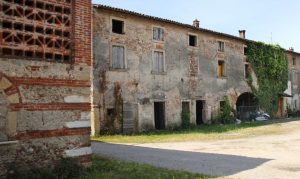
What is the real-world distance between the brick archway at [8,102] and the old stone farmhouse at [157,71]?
12213 mm

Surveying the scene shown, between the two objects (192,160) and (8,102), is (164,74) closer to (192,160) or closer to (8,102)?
(192,160)

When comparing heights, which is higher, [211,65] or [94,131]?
[211,65]

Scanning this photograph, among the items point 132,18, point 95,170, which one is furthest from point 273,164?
point 132,18

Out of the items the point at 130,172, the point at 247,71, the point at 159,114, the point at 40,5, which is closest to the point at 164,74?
the point at 159,114

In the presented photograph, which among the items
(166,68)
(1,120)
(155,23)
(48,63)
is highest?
(155,23)

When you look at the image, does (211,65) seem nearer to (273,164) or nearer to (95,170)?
(273,164)

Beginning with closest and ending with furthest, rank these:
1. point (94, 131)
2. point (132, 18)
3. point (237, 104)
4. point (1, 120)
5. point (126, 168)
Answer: point (1, 120)
point (126, 168)
point (94, 131)
point (132, 18)
point (237, 104)

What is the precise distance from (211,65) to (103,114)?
37.8 feet

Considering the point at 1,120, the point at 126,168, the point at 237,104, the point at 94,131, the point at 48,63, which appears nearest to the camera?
the point at 1,120

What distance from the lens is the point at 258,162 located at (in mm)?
10773

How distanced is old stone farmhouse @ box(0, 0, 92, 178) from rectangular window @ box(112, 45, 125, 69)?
1203 cm

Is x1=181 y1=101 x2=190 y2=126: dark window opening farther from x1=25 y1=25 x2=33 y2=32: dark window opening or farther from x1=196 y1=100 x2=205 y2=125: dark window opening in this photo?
x1=25 y1=25 x2=33 y2=32: dark window opening

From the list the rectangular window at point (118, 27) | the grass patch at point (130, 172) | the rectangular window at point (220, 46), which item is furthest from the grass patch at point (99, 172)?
the rectangular window at point (220, 46)

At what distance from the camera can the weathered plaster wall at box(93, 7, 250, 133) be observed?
67.7ft
